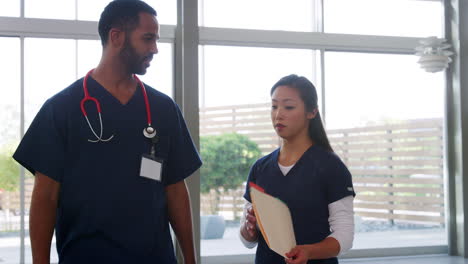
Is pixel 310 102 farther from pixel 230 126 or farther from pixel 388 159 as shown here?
pixel 388 159

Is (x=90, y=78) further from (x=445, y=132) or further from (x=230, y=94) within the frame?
(x=445, y=132)

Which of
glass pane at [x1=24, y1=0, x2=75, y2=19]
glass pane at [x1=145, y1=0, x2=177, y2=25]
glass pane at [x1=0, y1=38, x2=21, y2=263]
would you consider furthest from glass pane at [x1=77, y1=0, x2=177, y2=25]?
glass pane at [x1=0, y1=38, x2=21, y2=263]

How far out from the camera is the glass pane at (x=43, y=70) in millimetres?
4992

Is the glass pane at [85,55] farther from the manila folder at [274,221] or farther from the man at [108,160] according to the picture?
the manila folder at [274,221]

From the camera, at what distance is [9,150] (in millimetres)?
4969

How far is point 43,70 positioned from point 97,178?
12.4ft

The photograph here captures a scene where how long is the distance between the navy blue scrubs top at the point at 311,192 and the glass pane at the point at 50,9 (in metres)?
3.81

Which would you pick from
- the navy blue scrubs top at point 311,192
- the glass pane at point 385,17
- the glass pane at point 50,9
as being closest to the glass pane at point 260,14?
the glass pane at point 385,17

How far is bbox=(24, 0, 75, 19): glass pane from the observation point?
500cm

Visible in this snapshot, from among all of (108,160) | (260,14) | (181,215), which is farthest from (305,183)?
(260,14)

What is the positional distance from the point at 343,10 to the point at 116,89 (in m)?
4.62

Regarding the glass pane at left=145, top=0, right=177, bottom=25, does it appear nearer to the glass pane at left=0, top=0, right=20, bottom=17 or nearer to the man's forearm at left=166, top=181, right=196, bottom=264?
the glass pane at left=0, top=0, right=20, bottom=17

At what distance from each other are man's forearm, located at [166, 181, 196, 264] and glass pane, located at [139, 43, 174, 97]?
12.0 feet

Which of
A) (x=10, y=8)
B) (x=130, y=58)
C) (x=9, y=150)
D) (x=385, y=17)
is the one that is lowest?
(x=9, y=150)
